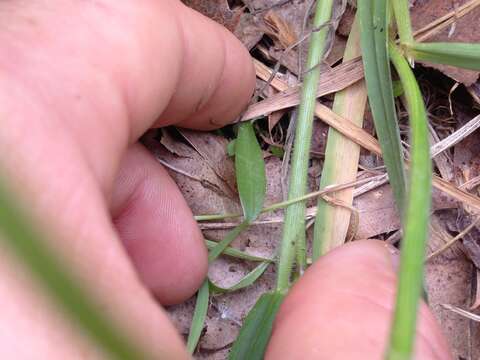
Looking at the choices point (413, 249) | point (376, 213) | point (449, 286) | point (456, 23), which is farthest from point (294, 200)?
point (413, 249)

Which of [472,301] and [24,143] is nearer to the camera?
[24,143]

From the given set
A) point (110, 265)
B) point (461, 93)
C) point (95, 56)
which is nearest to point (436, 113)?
point (461, 93)

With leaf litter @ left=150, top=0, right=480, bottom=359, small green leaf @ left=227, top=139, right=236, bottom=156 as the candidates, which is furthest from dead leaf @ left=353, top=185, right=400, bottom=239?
small green leaf @ left=227, top=139, right=236, bottom=156

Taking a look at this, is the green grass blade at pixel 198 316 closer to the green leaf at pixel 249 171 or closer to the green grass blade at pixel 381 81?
the green leaf at pixel 249 171

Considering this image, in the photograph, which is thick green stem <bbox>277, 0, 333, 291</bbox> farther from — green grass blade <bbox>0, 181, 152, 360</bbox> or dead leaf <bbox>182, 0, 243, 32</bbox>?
green grass blade <bbox>0, 181, 152, 360</bbox>

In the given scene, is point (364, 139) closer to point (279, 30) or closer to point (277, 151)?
point (277, 151)

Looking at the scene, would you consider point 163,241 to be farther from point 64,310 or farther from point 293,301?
point 64,310

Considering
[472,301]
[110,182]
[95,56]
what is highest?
[95,56]
